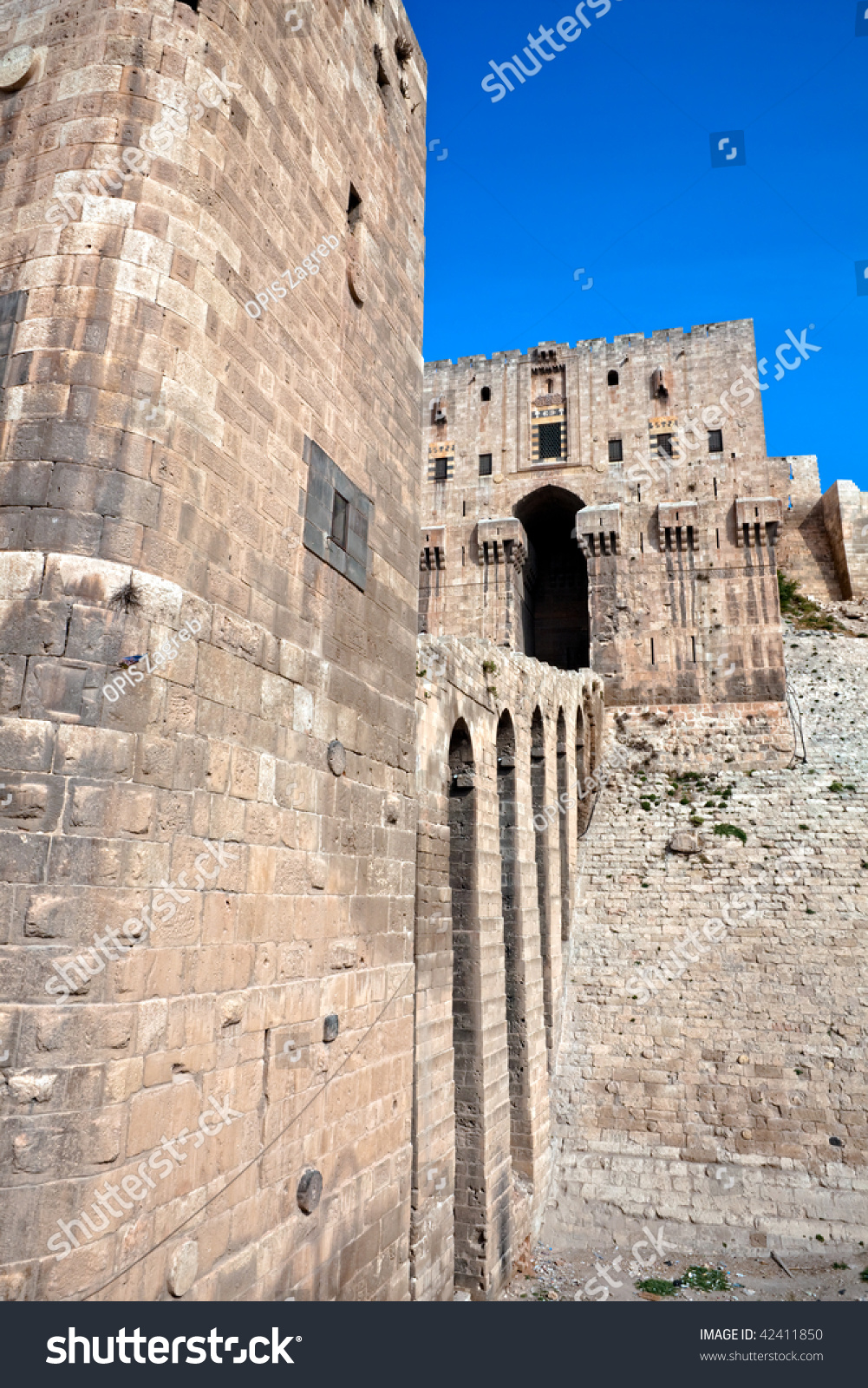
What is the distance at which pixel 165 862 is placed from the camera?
3762mm

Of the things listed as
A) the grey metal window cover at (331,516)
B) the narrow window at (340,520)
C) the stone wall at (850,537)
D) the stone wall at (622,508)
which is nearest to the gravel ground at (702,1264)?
the grey metal window cover at (331,516)

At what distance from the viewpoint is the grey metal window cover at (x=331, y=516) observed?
17.9 feet

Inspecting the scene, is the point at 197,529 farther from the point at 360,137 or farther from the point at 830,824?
the point at 830,824

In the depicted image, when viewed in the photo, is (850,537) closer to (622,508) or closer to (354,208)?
(622,508)

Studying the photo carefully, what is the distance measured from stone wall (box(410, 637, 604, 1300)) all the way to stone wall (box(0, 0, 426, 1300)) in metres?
1.91

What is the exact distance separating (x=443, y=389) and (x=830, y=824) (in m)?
18.1

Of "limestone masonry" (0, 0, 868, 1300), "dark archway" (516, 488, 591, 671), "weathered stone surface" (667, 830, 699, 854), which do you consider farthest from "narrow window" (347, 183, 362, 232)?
"dark archway" (516, 488, 591, 671)

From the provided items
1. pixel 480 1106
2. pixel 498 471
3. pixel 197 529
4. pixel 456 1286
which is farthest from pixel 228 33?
pixel 498 471

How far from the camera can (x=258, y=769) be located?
15.2ft

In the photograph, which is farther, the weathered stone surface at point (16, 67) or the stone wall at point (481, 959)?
the stone wall at point (481, 959)

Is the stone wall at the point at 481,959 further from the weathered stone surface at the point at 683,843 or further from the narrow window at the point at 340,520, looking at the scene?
the weathered stone surface at the point at 683,843

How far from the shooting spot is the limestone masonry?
344 cm

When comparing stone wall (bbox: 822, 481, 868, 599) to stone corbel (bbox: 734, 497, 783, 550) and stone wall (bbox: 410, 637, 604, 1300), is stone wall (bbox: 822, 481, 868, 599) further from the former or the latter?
stone wall (bbox: 410, 637, 604, 1300)

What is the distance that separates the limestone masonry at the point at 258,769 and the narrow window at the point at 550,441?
1513cm
